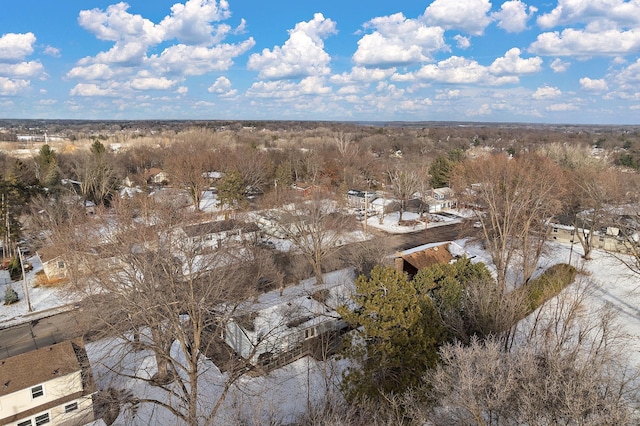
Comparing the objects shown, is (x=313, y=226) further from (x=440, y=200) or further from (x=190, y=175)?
(x=440, y=200)

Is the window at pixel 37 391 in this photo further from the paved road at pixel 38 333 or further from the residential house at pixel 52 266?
the residential house at pixel 52 266

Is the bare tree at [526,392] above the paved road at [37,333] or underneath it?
above

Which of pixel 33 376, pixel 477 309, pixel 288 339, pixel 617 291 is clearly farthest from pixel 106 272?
pixel 617 291

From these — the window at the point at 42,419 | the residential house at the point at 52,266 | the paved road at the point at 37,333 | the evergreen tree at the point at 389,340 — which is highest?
the evergreen tree at the point at 389,340

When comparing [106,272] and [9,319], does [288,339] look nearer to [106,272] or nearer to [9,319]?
[106,272]

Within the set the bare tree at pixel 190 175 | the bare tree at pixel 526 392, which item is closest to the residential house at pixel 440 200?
the bare tree at pixel 190 175

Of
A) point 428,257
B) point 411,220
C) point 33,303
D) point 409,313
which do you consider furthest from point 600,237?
point 33,303

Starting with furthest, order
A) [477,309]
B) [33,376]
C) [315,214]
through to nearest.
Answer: [315,214], [477,309], [33,376]
